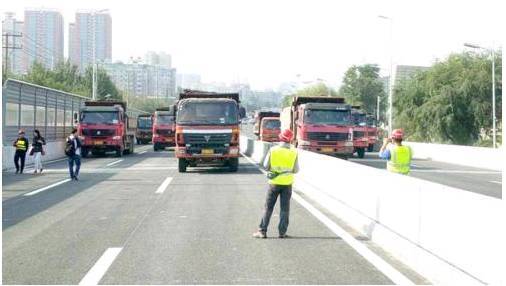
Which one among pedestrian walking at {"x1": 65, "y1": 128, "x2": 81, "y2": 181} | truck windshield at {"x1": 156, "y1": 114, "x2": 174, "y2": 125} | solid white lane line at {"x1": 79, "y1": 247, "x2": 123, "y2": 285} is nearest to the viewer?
solid white lane line at {"x1": 79, "y1": 247, "x2": 123, "y2": 285}

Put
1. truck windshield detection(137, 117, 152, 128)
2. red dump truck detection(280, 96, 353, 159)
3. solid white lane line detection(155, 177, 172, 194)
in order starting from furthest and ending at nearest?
truck windshield detection(137, 117, 152, 128), red dump truck detection(280, 96, 353, 159), solid white lane line detection(155, 177, 172, 194)

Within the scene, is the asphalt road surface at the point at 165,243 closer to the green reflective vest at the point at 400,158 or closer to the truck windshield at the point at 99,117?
the green reflective vest at the point at 400,158

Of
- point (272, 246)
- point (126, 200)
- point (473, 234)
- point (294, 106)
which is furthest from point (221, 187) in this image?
point (294, 106)

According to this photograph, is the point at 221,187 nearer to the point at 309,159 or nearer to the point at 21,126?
the point at 309,159

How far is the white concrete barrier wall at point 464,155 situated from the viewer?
32.0 metres

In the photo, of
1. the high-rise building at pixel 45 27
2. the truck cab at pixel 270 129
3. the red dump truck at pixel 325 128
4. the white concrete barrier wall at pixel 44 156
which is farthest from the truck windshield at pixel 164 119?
the high-rise building at pixel 45 27

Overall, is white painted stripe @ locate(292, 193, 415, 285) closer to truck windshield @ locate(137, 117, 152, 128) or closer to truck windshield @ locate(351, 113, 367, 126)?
truck windshield @ locate(351, 113, 367, 126)

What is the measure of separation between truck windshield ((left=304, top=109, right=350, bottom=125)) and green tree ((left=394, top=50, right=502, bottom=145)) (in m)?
27.4

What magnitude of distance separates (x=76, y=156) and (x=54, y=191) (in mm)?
4024

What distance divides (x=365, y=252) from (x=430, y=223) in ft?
4.77

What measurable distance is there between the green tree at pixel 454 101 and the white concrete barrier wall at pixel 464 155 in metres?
14.2

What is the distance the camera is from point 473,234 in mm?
6680

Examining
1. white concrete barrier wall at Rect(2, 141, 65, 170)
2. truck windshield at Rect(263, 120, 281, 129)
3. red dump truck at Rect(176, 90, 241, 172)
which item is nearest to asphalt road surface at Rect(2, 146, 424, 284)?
red dump truck at Rect(176, 90, 241, 172)

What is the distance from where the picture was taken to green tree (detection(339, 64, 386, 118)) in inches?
4093
